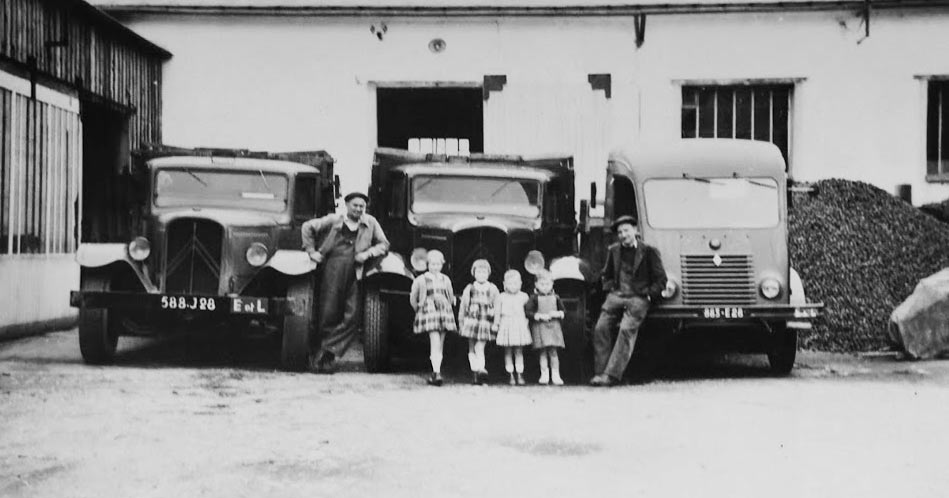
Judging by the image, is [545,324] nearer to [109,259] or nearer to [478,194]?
[478,194]

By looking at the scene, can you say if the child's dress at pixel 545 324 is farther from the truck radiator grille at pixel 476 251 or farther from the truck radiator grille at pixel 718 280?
the truck radiator grille at pixel 718 280

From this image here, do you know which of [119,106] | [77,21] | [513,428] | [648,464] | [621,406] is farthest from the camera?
[119,106]

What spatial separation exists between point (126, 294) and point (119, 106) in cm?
587

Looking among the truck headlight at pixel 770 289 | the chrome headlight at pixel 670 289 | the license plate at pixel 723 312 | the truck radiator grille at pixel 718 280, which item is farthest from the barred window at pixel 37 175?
the truck headlight at pixel 770 289

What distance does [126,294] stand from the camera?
9656 millimetres

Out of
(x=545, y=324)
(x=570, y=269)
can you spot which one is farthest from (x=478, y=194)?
(x=545, y=324)

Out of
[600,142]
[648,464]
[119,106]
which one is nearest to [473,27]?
[600,142]

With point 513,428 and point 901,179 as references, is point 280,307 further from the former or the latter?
point 901,179

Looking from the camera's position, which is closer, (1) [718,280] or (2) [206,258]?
(1) [718,280]

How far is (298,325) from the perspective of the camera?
9859mm

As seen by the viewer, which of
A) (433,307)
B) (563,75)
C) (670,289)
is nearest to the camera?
(433,307)

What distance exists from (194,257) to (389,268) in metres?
1.97

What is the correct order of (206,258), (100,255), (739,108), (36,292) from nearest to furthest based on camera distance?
1. (100,255)
2. (206,258)
3. (36,292)
4. (739,108)

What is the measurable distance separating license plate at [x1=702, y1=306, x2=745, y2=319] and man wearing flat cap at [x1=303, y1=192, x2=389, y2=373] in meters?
3.11
